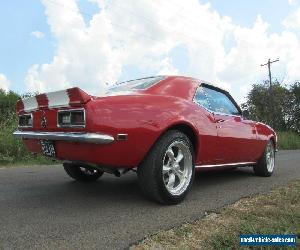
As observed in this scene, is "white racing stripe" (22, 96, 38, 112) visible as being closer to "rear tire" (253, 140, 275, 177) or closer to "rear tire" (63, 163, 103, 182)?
"rear tire" (63, 163, 103, 182)

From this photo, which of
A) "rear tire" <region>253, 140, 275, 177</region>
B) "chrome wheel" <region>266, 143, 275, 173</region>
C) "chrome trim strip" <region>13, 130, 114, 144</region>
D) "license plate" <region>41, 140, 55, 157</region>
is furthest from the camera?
"chrome wheel" <region>266, 143, 275, 173</region>

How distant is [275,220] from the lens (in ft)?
12.1

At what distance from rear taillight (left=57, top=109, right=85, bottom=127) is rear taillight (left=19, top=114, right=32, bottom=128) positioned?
0.63 metres

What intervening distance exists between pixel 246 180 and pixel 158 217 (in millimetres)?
2871

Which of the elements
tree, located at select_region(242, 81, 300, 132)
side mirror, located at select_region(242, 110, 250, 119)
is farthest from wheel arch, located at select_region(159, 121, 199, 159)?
tree, located at select_region(242, 81, 300, 132)

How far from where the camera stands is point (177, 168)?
452 cm

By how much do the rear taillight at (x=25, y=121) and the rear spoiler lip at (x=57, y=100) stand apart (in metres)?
0.07

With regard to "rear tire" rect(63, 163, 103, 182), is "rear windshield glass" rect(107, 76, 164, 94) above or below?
above

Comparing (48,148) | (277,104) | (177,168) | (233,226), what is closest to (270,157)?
(177,168)

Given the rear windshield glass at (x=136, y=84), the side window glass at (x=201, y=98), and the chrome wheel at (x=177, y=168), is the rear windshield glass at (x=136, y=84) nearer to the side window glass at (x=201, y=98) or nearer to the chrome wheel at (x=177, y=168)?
the side window glass at (x=201, y=98)

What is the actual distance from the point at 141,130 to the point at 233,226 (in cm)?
121

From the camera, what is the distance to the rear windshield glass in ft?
15.6

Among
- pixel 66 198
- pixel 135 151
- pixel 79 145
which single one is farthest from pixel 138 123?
pixel 66 198

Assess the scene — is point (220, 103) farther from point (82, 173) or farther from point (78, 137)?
point (78, 137)
